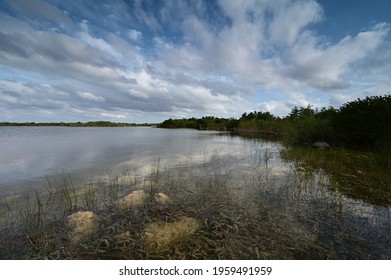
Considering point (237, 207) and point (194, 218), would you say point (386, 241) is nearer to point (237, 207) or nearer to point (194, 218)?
point (237, 207)

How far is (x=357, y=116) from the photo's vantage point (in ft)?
59.2

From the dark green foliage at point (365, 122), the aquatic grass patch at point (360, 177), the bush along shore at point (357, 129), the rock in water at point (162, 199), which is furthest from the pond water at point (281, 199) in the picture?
the dark green foliage at point (365, 122)

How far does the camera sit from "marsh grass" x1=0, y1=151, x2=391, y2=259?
362 centimetres

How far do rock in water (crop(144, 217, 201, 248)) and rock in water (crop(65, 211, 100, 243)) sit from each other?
3.96 ft

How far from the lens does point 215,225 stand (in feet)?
14.6

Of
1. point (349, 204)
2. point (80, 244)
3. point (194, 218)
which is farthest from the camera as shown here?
point (349, 204)

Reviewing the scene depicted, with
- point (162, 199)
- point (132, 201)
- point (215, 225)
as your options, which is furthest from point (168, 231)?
point (132, 201)

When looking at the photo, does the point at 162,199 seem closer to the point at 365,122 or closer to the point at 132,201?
the point at 132,201

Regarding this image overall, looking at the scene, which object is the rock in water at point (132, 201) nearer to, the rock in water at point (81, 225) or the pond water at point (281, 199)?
the rock in water at point (81, 225)

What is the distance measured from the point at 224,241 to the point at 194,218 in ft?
3.54

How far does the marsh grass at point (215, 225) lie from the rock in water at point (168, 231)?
0.32ft

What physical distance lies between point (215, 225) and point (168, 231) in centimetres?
106

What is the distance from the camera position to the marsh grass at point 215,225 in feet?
11.9
